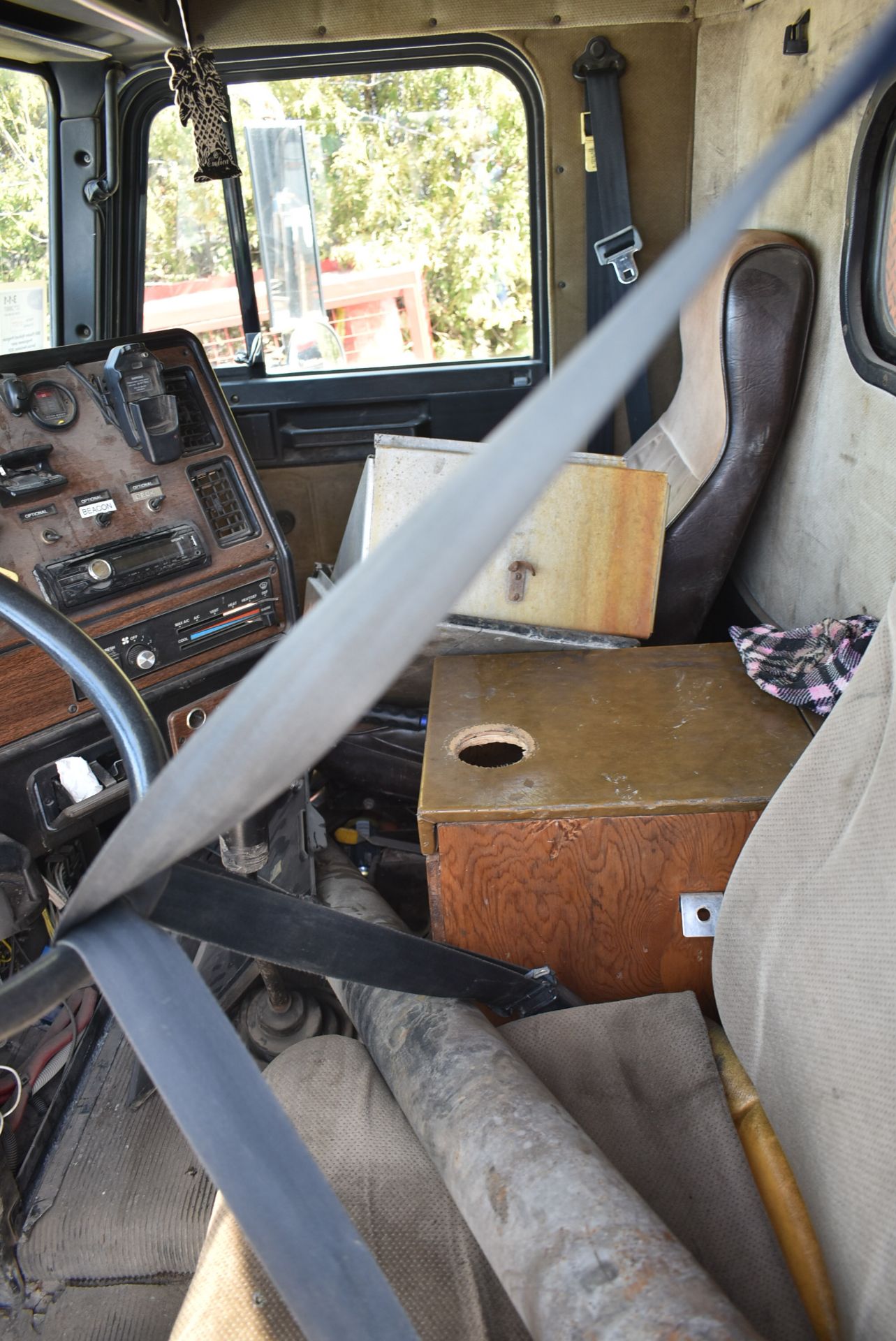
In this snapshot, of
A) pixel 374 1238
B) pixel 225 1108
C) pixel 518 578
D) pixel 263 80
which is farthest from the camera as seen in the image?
pixel 263 80

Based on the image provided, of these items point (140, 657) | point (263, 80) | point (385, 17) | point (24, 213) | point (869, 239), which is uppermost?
point (385, 17)

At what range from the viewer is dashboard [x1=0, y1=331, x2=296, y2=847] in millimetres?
1683

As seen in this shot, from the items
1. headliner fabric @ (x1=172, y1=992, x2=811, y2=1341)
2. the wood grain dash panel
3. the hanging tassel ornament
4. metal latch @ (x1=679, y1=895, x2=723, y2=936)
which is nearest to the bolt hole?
the wood grain dash panel

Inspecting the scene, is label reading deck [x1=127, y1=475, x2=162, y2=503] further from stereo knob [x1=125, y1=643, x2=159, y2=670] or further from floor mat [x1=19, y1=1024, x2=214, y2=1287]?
floor mat [x1=19, y1=1024, x2=214, y2=1287]

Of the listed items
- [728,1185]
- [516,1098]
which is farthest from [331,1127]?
[728,1185]

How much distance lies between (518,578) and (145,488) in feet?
2.54

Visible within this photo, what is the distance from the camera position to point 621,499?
1861 mm

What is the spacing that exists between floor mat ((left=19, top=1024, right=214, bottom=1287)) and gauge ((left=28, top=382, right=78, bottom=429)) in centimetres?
131

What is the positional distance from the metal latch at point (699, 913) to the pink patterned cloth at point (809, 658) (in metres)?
0.38

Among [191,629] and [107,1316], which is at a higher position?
[191,629]

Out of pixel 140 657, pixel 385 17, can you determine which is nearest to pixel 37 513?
pixel 140 657

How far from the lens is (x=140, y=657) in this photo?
1.78 metres

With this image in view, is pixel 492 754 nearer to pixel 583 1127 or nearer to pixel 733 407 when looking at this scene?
pixel 583 1127

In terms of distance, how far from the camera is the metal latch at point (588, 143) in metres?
2.57
